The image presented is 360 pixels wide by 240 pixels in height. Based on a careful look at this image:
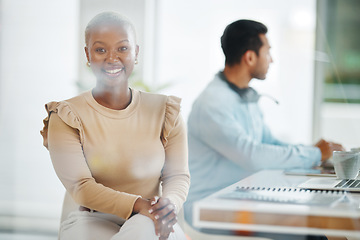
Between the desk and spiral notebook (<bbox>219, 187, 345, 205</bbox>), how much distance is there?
0.04 meters

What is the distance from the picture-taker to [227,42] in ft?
5.58

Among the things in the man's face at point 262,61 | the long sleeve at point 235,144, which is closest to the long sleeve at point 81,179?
the long sleeve at point 235,144

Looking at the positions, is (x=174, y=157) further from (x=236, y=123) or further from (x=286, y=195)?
(x=236, y=123)

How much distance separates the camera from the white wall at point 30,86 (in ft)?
4.80

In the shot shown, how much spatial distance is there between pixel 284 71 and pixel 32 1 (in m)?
1.50

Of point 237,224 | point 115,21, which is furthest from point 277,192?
point 115,21

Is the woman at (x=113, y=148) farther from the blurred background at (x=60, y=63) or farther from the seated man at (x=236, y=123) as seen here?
the seated man at (x=236, y=123)

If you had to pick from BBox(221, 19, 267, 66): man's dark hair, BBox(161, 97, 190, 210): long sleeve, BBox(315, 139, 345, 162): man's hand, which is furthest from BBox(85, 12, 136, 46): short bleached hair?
BBox(315, 139, 345, 162): man's hand

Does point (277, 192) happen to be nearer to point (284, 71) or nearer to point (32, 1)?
point (32, 1)

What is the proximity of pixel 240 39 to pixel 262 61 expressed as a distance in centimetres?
17

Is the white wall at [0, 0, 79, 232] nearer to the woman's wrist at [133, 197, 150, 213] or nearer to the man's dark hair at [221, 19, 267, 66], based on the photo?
the woman's wrist at [133, 197, 150, 213]

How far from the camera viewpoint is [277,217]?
3.54 ft

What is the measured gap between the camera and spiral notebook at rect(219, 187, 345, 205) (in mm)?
1163

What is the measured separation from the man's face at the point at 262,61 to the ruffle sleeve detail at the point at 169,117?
0.62 metres
